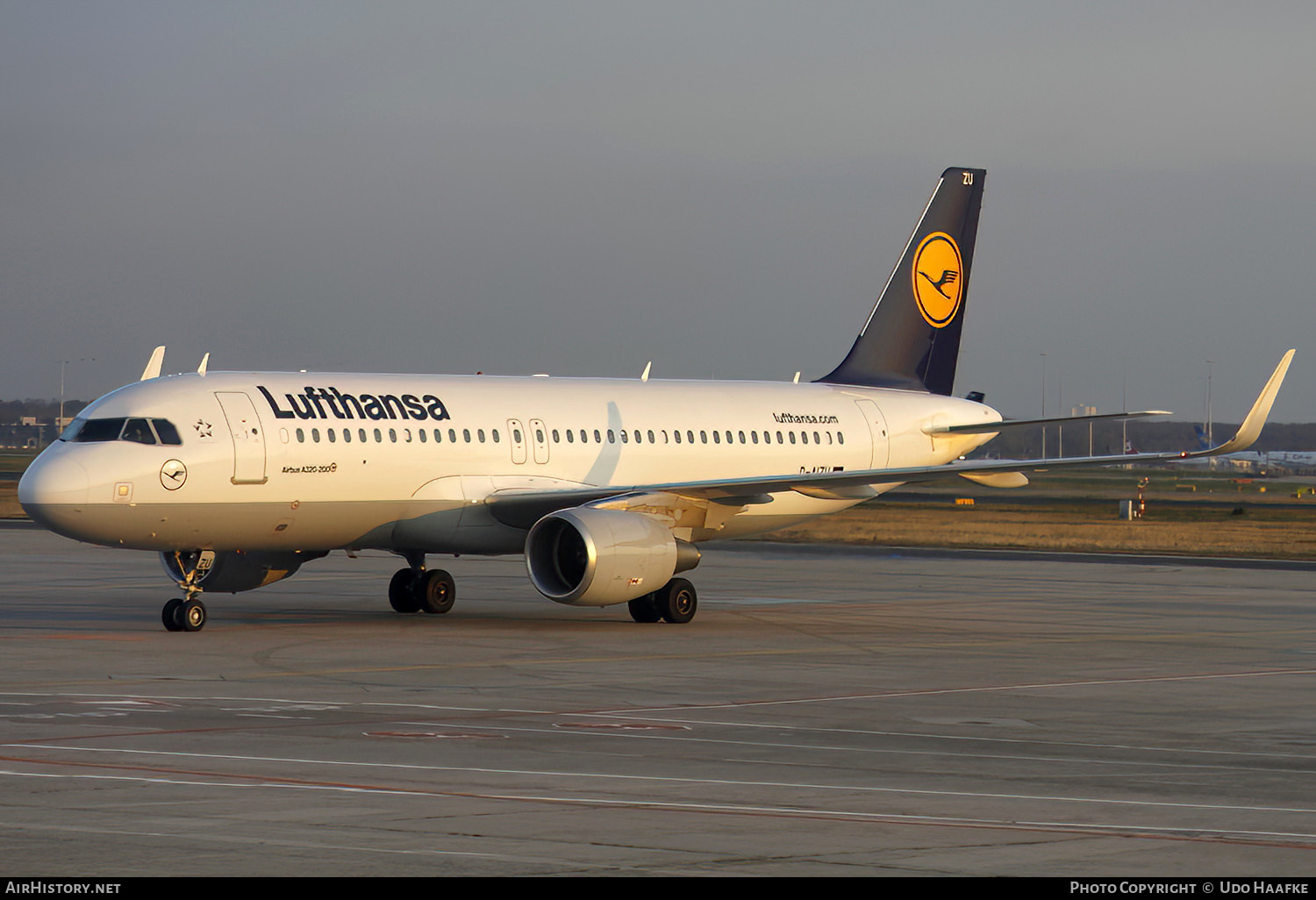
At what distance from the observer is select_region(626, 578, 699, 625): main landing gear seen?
2727 cm

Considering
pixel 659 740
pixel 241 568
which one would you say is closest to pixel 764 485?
pixel 241 568

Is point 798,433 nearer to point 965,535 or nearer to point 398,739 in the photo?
point 398,739

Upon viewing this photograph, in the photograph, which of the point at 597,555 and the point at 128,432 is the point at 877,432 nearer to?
the point at 597,555

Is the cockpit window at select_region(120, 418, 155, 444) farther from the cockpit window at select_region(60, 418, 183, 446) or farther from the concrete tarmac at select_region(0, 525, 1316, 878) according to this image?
the concrete tarmac at select_region(0, 525, 1316, 878)

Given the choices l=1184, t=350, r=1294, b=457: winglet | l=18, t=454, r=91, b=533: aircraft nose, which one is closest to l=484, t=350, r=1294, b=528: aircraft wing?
l=1184, t=350, r=1294, b=457: winglet

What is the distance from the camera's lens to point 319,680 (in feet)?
62.9

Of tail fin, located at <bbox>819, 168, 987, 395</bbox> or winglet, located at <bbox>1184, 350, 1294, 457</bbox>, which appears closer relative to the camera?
winglet, located at <bbox>1184, 350, 1294, 457</bbox>

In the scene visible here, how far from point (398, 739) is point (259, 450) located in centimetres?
1155

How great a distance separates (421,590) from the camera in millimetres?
28844

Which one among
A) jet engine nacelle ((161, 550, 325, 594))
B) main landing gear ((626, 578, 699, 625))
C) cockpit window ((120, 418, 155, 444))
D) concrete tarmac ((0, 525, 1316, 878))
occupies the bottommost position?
concrete tarmac ((0, 525, 1316, 878))

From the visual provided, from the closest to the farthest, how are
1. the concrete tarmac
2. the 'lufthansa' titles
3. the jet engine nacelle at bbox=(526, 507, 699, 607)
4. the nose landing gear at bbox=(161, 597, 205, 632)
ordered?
the concrete tarmac → the nose landing gear at bbox=(161, 597, 205, 632) → the jet engine nacelle at bbox=(526, 507, 699, 607) → the 'lufthansa' titles

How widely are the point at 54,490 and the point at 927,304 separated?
19416mm

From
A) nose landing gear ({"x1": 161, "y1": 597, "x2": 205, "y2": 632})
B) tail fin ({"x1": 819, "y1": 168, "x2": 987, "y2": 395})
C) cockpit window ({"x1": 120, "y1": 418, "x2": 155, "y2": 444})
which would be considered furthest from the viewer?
tail fin ({"x1": 819, "y1": 168, "x2": 987, "y2": 395})

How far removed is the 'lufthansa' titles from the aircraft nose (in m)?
3.28
